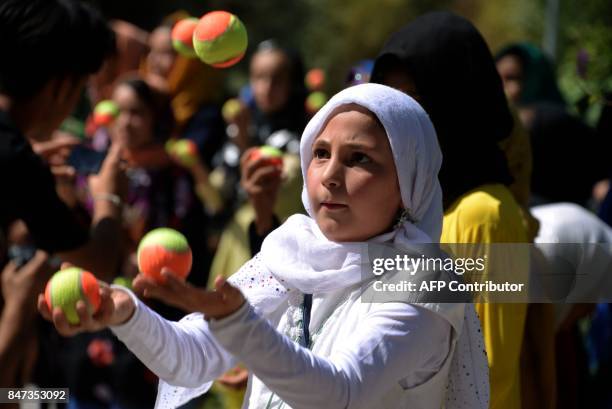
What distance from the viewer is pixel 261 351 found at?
2.09 m

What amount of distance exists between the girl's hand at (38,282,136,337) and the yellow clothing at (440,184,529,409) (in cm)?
102

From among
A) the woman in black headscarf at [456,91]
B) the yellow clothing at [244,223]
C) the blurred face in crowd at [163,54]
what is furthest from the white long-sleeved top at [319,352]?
the blurred face in crowd at [163,54]

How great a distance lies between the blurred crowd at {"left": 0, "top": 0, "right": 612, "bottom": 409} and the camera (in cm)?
320

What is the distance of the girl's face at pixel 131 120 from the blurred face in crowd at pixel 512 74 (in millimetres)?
2183

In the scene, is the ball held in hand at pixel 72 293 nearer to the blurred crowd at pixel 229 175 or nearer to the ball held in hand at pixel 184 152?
the blurred crowd at pixel 229 175

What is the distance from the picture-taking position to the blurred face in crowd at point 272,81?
21.7ft

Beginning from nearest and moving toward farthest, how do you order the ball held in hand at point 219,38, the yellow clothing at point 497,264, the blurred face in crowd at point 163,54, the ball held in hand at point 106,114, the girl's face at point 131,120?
the yellow clothing at point 497,264, the ball held in hand at point 219,38, the ball held in hand at point 106,114, the girl's face at point 131,120, the blurred face in crowd at point 163,54

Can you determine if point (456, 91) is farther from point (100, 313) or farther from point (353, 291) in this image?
point (100, 313)

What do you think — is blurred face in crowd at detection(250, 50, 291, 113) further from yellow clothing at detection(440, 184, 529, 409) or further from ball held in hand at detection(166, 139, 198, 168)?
yellow clothing at detection(440, 184, 529, 409)

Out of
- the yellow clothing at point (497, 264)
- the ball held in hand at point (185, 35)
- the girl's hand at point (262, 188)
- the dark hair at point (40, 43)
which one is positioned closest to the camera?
the yellow clothing at point (497, 264)

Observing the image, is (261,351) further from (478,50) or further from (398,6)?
(398,6)

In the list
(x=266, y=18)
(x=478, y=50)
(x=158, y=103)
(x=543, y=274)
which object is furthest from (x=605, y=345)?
(x=266, y=18)

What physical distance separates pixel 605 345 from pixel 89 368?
2.85 meters

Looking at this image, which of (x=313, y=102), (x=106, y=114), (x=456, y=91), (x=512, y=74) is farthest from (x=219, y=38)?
(x=512, y=74)
